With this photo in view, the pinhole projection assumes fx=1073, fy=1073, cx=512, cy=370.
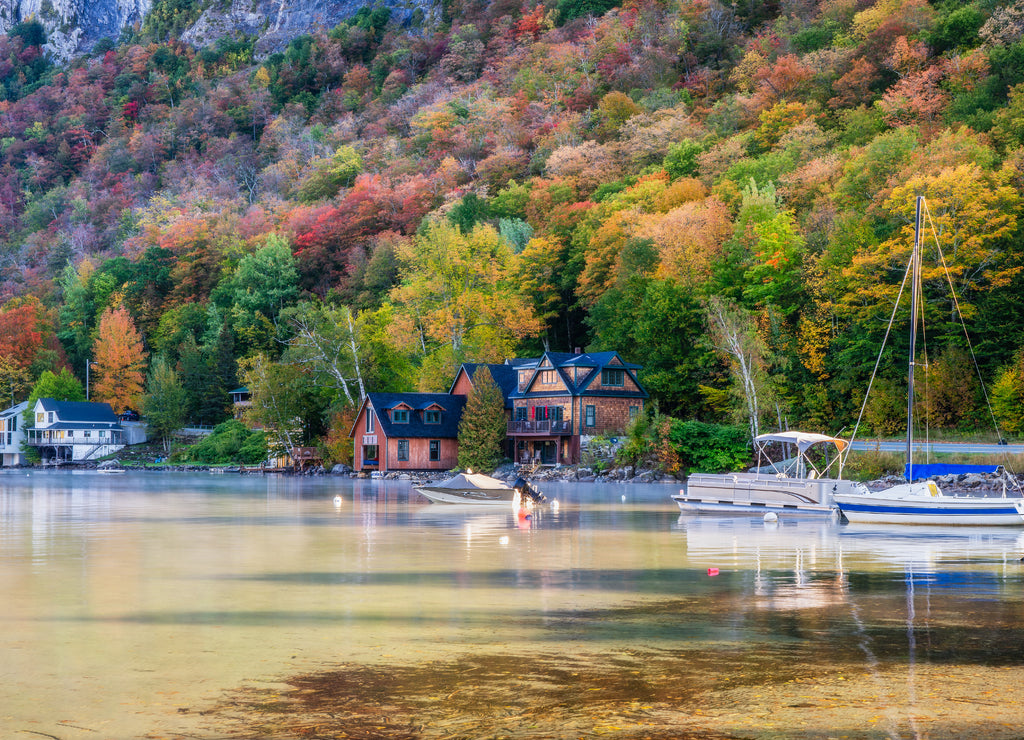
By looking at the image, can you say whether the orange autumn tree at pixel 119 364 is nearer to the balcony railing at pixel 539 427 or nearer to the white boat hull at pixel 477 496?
the balcony railing at pixel 539 427

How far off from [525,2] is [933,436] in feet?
444

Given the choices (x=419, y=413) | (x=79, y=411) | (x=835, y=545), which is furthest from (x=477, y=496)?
(x=79, y=411)

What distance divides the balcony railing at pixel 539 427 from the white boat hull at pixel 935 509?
126 feet

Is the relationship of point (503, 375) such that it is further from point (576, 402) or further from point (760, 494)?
point (760, 494)

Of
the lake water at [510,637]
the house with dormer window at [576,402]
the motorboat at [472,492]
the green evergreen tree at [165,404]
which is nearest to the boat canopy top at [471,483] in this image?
the motorboat at [472,492]

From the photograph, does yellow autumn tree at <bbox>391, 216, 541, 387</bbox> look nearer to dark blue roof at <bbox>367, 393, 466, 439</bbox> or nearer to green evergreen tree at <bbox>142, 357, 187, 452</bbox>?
dark blue roof at <bbox>367, 393, 466, 439</bbox>

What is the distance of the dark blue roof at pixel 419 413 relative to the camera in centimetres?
7538

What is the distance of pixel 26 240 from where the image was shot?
7047 inches

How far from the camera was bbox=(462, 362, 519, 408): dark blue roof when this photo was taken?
77125 millimetres

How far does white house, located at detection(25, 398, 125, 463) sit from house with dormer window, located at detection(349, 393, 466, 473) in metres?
49.4

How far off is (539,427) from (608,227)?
19.5 meters

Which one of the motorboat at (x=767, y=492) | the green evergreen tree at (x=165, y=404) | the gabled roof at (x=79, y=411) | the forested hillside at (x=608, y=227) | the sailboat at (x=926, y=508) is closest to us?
the sailboat at (x=926, y=508)

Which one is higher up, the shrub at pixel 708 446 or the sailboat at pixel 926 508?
the shrub at pixel 708 446

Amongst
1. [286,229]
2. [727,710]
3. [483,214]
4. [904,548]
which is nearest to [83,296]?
[286,229]
